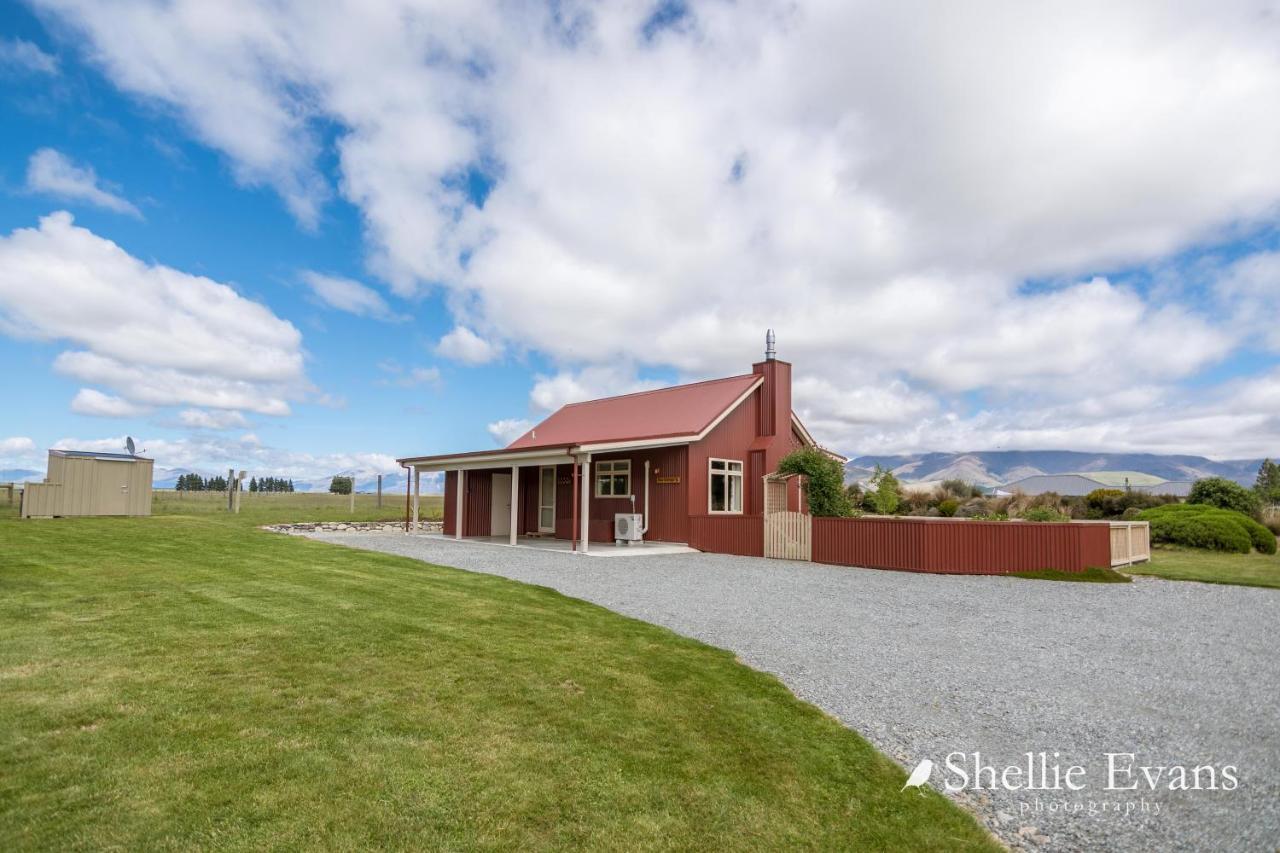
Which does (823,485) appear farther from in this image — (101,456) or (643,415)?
(101,456)

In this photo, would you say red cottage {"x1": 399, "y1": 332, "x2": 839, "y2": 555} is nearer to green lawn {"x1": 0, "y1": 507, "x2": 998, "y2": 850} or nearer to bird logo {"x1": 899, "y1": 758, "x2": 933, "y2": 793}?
green lawn {"x1": 0, "y1": 507, "x2": 998, "y2": 850}

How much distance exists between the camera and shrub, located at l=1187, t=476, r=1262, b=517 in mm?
22016

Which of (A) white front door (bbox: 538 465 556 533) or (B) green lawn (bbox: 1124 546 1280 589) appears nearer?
(B) green lawn (bbox: 1124 546 1280 589)

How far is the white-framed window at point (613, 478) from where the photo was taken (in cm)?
1977

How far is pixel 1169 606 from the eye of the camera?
1050cm

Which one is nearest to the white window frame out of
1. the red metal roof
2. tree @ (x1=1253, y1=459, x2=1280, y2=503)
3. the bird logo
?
the red metal roof

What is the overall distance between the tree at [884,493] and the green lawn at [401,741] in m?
23.4

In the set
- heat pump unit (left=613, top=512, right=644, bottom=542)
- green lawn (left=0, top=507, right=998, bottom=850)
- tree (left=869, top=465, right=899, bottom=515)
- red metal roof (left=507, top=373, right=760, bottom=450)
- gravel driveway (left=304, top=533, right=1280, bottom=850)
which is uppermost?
red metal roof (left=507, top=373, right=760, bottom=450)

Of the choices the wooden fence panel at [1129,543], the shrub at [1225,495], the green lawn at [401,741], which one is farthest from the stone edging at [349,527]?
the shrub at [1225,495]

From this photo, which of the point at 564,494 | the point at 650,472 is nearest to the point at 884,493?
the point at 650,472

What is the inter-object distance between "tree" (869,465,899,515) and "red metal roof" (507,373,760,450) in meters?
10.6

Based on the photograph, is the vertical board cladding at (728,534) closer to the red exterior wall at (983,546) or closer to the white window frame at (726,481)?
the white window frame at (726,481)

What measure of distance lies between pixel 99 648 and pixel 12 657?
513mm

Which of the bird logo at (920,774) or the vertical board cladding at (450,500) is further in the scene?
the vertical board cladding at (450,500)
